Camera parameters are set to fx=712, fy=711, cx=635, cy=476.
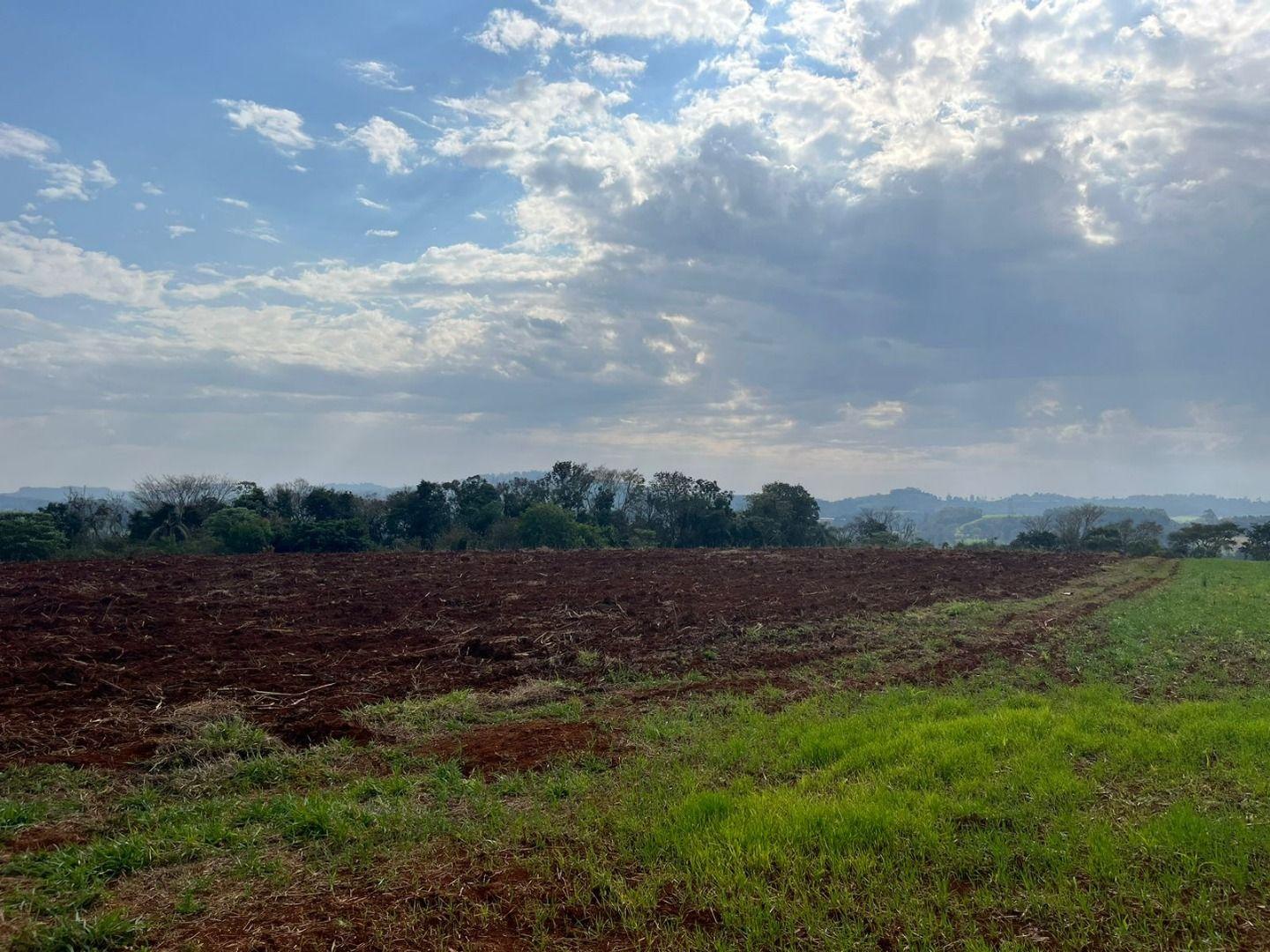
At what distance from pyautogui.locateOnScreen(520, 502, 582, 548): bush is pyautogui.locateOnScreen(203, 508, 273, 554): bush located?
55.9 feet

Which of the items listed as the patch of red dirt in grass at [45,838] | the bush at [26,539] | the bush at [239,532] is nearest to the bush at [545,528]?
the bush at [239,532]

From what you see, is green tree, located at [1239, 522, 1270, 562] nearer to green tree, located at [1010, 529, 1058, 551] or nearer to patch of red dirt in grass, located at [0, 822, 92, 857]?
green tree, located at [1010, 529, 1058, 551]

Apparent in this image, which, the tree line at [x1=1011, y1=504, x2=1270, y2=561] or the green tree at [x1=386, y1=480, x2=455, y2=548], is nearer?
the green tree at [x1=386, y1=480, x2=455, y2=548]

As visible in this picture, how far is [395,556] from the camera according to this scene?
3600 cm

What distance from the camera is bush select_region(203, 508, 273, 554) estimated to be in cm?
4031

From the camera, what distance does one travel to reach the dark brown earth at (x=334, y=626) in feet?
29.6

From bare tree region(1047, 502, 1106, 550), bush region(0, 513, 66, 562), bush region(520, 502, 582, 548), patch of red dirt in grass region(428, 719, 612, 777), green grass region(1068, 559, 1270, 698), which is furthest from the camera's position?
bare tree region(1047, 502, 1106, 550)

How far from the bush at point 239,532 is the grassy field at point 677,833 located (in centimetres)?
3612

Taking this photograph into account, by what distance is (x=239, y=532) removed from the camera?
40.2 meters

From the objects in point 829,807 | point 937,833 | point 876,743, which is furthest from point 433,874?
point 876,743

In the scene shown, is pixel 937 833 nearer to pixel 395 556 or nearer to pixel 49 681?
pixel 49 681

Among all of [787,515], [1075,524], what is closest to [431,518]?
[787,515]

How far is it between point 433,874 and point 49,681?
8.36 metres

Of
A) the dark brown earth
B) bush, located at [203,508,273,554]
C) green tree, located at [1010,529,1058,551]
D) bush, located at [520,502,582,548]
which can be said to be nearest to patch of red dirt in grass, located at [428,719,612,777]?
the dark brown earth
